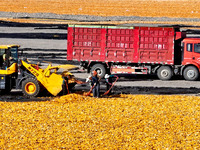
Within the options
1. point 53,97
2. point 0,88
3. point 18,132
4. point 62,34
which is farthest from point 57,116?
point 62,34

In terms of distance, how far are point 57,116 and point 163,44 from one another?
530 inches

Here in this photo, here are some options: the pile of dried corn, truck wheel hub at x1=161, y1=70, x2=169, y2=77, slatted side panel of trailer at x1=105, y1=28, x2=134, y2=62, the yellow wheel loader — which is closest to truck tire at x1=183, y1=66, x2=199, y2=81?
truck wheel hub at x1=161, y1=70, x2=169, y2=77

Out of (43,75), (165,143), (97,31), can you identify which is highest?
(97,31)

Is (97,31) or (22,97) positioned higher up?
(97,31)

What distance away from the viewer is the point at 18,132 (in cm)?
1652

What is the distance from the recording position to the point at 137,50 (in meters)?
30.5

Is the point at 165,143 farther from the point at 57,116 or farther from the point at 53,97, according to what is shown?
the point at 53,97

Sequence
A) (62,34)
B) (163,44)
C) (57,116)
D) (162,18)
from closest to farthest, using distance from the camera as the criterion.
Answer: (57,116), (163,44), (62,34), (162,18)

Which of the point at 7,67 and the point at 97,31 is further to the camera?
the point at 97,31

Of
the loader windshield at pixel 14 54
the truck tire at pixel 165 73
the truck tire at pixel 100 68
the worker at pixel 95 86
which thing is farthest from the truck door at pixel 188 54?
the loader windshield at pixel 14 54

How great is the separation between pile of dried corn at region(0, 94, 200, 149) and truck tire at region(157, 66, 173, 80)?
24.2ft

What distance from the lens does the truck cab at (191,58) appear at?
3023cm

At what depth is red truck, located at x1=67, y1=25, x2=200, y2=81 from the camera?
30312mm

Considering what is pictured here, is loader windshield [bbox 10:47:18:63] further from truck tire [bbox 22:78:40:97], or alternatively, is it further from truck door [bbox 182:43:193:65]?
truck door [bbox 182:43:193:65]
